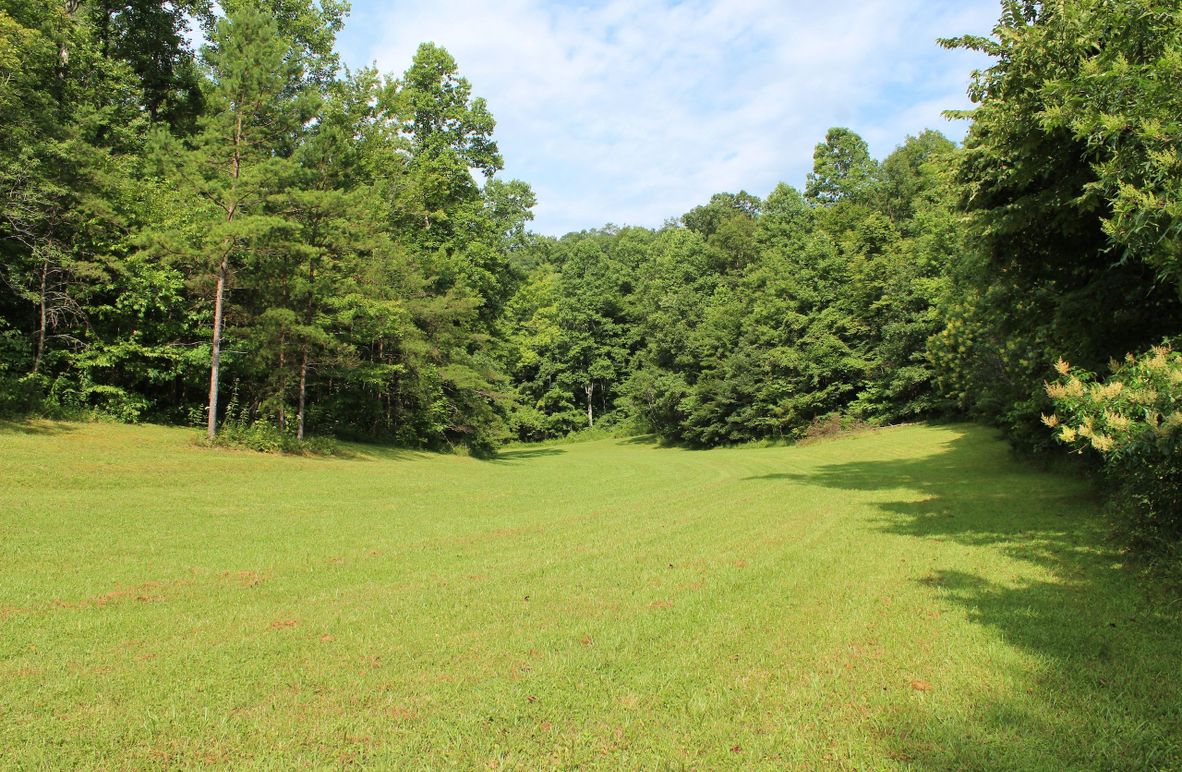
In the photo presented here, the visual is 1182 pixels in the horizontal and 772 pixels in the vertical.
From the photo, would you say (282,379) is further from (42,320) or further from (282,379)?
(42,320)

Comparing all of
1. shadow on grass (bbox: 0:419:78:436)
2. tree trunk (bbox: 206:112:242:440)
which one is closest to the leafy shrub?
tree trunk (bbox: 206:112:242:440)

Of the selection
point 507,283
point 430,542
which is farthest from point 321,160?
point 430,542

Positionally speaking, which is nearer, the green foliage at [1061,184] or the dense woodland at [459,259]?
the green foliage at [1061,184]

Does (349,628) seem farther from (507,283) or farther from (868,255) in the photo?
(868,255)

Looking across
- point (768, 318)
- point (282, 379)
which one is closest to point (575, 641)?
point (282, 379)

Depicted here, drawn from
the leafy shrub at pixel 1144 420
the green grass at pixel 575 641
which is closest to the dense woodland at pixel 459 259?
the leafy shrub at pixel 1144 420

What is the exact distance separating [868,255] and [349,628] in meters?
48.6

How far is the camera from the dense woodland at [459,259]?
729cm

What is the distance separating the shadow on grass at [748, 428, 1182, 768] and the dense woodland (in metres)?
1.35

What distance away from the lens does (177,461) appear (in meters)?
16.7

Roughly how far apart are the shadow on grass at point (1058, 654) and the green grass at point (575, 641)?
0.08ft

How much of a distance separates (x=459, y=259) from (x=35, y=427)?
19402 millimetres

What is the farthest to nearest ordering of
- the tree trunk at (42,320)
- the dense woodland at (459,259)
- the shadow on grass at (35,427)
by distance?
the tree trunk at (42,320)
the shadow on grass at (35,427)
the dense woodland at (459,259)

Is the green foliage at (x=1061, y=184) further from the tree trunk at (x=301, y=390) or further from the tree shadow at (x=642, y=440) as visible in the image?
the tree shadow at (x=642, y=440)
